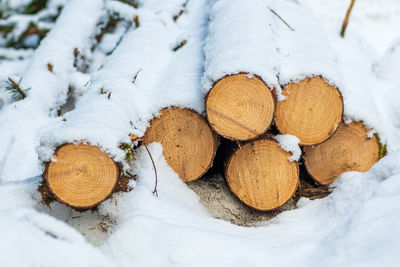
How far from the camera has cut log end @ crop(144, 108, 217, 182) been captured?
2.13 m

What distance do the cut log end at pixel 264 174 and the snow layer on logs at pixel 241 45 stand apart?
454 millimetres

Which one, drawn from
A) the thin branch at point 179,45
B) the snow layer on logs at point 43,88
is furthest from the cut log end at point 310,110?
the snow layer on logs at point 43,88

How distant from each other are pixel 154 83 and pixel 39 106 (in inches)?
37.4

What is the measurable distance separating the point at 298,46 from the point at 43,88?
1983mm

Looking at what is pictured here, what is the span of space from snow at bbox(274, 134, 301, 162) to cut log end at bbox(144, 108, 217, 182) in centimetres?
42

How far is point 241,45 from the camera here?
202cm

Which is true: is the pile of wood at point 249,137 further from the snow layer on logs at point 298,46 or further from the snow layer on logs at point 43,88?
the snow layer on logs at point 43,88

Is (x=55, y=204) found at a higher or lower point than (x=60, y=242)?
lower

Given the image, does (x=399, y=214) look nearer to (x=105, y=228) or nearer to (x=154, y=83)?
(x=105, y=228)

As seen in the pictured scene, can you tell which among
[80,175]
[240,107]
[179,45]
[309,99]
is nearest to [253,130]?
[240,107]

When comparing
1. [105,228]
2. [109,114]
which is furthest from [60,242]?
[109,114]

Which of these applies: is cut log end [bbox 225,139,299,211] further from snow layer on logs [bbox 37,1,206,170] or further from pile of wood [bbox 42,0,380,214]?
snow layer on logs [bbox 37,1,206,170]

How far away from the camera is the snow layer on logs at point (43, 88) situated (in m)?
2.31

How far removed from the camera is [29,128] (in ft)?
8.04
